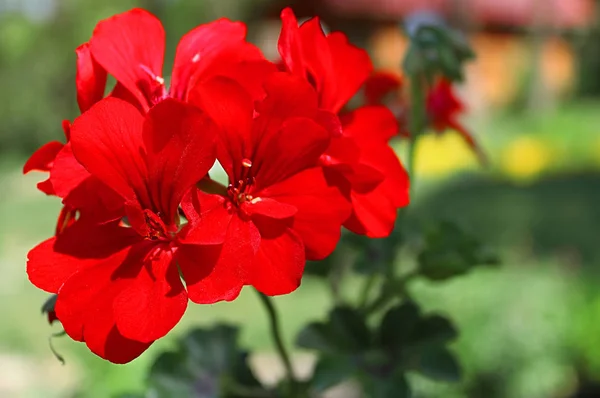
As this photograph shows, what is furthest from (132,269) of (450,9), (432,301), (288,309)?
(450,9)

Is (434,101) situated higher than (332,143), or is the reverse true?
(332,143)

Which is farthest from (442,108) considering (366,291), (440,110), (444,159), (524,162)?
(444,159)

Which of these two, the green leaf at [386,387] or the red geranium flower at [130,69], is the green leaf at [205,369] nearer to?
the green leaf at [386,387]

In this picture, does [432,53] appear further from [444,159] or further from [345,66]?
[444,159]

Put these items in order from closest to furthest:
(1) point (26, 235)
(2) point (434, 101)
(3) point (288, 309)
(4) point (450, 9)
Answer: (2) point (434, 101) → (3) point (288, 309) → (1) point (26, 235) → (4) point (450, 9)

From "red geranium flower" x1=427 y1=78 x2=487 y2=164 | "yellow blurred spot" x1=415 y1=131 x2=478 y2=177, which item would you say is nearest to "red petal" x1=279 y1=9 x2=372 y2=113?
"red geranium flower" x1=427 y1=78 x2=487 y2=164

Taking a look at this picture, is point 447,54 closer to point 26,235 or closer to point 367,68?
point 367,68

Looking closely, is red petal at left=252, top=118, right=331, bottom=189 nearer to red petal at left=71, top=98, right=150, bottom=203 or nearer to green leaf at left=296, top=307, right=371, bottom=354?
red petal at left=71, top=98, right=150, bottom=203
